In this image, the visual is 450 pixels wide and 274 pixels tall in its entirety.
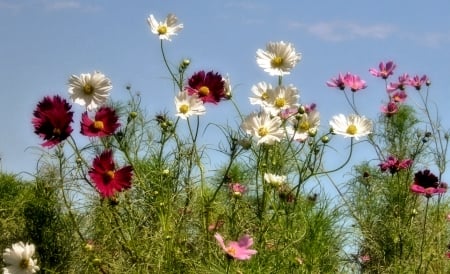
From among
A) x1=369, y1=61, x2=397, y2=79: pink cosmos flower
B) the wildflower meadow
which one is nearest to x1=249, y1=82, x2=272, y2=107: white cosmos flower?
the wildflower meadow

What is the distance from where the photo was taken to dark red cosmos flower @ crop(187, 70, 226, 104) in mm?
1877

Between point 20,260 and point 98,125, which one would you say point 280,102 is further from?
point 20,260

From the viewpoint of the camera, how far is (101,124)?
177cm

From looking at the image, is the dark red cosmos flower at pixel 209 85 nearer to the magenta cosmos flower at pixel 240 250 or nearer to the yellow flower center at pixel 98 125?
the yellow flower center at pixel 98 125

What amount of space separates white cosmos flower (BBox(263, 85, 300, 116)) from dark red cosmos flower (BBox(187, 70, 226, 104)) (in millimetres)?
118

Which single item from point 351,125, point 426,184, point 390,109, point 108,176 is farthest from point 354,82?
point 108,176

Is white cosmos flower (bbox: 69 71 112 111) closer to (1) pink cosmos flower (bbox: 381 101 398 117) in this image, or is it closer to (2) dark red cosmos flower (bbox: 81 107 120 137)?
(2) dark red cosmos flower (bbox: 81 107 120 137)

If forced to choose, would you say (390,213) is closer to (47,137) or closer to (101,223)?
(101,223)

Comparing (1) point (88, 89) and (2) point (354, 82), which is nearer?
(1) point (88, 89)

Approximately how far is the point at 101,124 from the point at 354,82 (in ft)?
3.23

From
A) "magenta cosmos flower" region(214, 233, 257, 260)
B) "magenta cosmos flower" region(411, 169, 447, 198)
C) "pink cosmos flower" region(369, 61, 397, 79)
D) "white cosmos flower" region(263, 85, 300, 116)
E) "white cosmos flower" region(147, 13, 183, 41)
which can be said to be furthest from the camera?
"pink cosmos flower" region(369, 61, 397, 79)

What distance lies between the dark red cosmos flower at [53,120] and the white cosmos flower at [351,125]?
2.05ft

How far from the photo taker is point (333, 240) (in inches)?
92.7

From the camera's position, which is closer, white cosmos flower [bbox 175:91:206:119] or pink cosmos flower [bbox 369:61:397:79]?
white cosmos flower [bbox 175:91:206:119]
